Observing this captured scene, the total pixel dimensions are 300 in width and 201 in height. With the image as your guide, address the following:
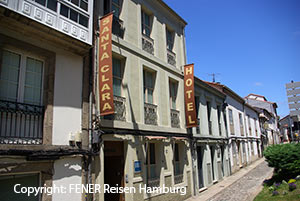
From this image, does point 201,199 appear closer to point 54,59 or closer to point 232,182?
point 232,182

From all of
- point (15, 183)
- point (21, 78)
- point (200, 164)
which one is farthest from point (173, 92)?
point (15, 183)

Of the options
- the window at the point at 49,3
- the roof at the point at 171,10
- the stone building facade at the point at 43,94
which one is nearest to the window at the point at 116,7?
the stone building facade at the point at 43,94

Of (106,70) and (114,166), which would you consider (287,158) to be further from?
(106,70)

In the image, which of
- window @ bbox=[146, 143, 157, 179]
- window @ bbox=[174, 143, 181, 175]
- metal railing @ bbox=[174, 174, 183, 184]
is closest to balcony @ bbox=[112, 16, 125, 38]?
window @ bbox=[146, 143, 157, 179]

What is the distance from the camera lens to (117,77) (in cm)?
859

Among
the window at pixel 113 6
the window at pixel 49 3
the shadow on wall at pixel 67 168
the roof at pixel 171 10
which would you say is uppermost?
the roof at pixel 171 10

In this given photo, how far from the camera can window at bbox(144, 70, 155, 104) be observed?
→ 32.9 feet

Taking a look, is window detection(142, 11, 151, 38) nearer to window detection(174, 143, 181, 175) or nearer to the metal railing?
window detection(174, 143, 181, 175)

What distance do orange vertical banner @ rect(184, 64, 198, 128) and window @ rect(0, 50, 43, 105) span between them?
779 centimetres

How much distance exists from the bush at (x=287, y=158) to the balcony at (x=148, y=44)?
26.6 feet

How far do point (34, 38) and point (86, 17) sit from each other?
1.75 m

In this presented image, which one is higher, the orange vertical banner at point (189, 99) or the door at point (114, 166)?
the orange vertical banner at point (189, 99)

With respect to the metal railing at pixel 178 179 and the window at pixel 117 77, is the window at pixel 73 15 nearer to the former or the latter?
the window at pixel 117 77

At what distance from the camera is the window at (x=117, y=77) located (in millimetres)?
8420
